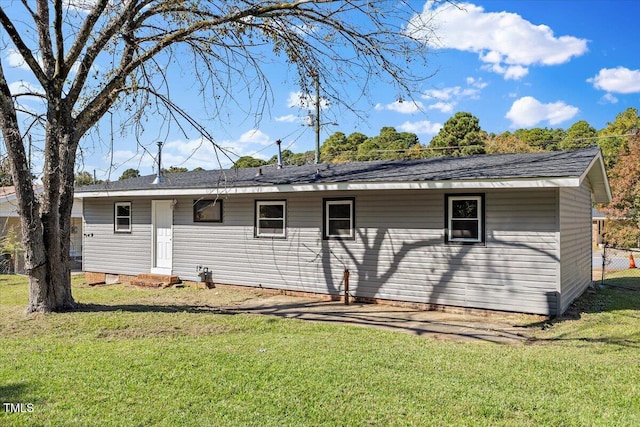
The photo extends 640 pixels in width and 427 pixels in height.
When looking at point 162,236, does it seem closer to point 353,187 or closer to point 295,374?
point 353,187

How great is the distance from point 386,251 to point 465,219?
168cm

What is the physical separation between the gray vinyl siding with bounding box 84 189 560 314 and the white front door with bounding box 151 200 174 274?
20 centimetres

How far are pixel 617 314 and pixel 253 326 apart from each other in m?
6.42

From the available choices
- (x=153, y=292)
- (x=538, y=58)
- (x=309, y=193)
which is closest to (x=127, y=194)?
(x=153, y=292)

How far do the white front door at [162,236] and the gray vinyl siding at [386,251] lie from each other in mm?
200

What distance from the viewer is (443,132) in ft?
116

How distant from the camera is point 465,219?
8.37 meters

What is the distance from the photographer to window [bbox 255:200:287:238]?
10.3 m

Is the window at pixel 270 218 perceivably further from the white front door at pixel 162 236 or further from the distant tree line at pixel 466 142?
the distant tree line at pixel 466 142

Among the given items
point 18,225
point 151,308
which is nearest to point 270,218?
point 151,308

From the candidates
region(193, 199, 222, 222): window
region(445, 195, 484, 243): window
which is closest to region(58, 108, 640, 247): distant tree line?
region(193, 199, 222, 222): window

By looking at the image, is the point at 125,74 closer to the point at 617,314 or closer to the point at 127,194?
the point at 127,194

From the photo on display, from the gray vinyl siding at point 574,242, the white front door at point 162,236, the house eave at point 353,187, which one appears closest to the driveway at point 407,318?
the gray vinyl siding at point 574,242

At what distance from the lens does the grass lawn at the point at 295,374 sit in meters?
3.53
